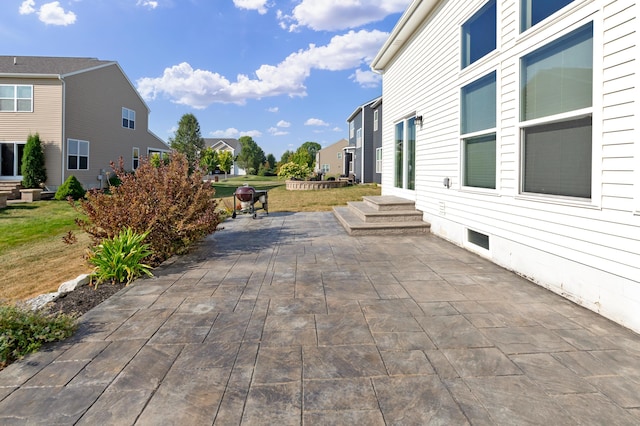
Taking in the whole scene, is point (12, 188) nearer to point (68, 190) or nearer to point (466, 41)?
point (68, 190)

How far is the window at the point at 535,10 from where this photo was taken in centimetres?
369

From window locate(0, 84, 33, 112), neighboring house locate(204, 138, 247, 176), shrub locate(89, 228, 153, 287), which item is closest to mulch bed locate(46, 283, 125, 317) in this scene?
shrub locate(89, 228, 153, 287)

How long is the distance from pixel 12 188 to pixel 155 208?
1468 cm

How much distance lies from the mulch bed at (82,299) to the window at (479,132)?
533cm

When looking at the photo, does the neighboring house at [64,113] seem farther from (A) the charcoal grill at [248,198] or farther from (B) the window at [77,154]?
(A) the charcoal grill at [248,198]

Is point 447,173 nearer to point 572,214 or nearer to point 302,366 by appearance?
point 572,214

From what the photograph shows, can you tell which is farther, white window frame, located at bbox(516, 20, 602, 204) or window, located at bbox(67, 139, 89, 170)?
window, located at bbox(67, 139, 89, 170)

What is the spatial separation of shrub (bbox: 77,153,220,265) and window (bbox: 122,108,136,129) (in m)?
18.7

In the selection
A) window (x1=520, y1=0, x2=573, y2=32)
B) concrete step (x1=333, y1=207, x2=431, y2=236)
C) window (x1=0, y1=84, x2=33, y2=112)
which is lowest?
concrete step (x1=333, y1=207, x2=431, y2=236)

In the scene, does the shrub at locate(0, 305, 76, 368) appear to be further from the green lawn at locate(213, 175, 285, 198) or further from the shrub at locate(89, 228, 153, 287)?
the green lawn at locate(213, 175, 285, 198)

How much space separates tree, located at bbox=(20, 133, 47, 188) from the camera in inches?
596

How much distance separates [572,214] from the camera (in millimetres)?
3498

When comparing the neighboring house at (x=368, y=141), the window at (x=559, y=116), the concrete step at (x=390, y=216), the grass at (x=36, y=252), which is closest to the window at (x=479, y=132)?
the window at (x=559, y=116)

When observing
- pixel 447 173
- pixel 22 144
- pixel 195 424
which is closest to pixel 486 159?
pixel 447 173
